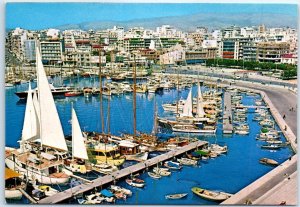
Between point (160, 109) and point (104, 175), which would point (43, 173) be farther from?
point (160, 109)

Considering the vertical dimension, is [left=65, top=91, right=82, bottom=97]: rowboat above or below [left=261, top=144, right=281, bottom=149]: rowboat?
above

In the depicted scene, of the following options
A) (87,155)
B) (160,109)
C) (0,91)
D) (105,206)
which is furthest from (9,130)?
(160,109)

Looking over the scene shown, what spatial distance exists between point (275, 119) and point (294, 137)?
26 cm

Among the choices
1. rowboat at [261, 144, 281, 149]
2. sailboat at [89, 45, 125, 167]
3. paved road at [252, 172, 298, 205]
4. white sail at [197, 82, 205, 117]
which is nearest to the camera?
paved road at [252, 172, 298, 205]

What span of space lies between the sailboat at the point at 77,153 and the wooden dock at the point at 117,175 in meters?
0.14

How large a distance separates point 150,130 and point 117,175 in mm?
461

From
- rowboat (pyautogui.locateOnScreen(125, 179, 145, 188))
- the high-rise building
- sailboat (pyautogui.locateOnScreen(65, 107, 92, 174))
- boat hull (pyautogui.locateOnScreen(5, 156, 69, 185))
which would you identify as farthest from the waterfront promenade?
the high-rise building

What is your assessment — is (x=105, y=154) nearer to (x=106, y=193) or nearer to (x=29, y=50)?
(x=106, y=193)

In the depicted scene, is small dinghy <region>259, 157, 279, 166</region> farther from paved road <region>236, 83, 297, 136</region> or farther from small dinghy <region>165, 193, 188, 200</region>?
small dinghy <region>165, 193, 188, 200</region>

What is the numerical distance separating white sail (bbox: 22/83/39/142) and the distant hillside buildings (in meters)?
0.38

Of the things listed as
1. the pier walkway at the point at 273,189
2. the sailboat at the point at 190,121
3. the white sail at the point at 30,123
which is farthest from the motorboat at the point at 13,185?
the pier walkway at the point at 273,189

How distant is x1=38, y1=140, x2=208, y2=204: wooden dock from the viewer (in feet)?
11.1

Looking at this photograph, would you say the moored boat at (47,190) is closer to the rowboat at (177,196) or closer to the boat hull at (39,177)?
the boat hull at (39,177)

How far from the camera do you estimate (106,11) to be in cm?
344
